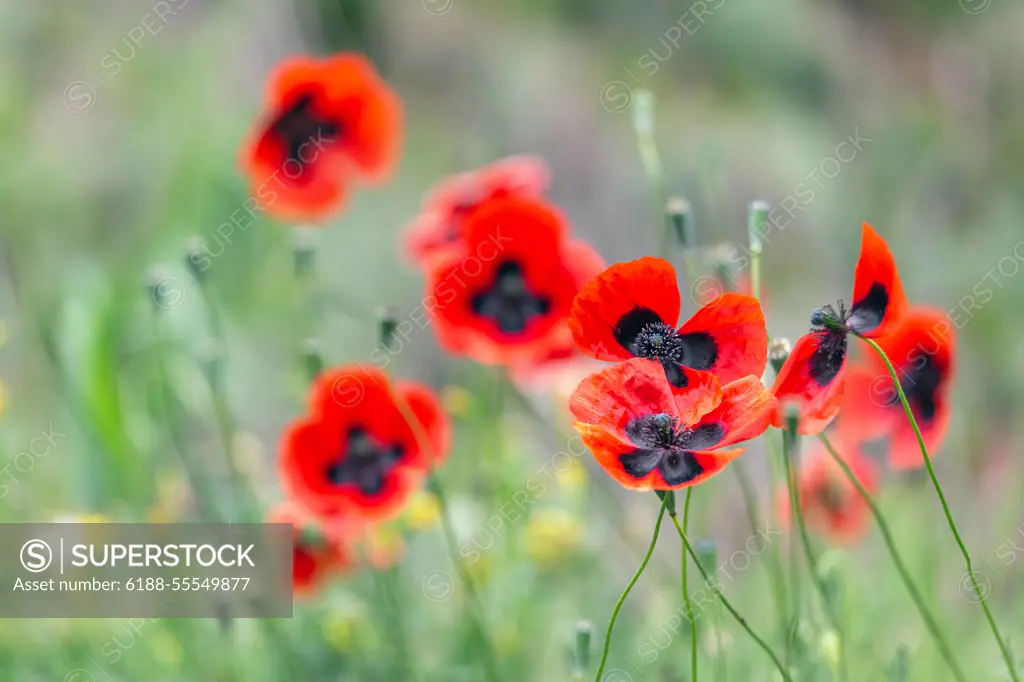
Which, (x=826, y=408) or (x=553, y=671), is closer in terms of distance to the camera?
(x=826, y=408)

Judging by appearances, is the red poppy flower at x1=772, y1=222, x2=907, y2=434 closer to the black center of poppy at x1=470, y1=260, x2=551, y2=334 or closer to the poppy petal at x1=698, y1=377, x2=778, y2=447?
the poppy petal at x1=698, y1=377, x2=778, y2=447

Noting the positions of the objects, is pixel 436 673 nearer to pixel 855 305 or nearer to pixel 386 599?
pixel 386 599

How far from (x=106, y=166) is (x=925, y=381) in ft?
11.1

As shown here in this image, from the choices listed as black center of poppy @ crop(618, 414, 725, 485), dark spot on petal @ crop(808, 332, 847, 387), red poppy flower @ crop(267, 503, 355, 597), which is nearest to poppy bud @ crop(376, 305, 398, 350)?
black center of poppy @ crop(618, 414, 725, 485)

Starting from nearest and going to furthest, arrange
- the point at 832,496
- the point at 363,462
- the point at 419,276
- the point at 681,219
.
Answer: the point at 681,219, the point at 363,462, the point at 832,496, the point at 419,276

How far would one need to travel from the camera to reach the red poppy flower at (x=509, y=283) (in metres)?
1.46

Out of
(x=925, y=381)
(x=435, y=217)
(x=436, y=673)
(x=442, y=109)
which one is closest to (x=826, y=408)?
(x=925, y=381)

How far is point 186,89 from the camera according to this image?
3.96 metres

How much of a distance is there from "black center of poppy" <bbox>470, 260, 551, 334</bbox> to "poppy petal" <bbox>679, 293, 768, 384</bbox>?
670 mm

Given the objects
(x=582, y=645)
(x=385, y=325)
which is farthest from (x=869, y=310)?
(x=385, y=325)

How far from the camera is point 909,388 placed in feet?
4.19

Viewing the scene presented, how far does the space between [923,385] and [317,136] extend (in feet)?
4.00

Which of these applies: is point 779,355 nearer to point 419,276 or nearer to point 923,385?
point 923,385
